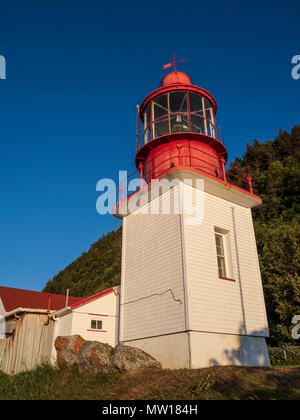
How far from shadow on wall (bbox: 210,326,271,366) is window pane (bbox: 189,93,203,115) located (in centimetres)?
907

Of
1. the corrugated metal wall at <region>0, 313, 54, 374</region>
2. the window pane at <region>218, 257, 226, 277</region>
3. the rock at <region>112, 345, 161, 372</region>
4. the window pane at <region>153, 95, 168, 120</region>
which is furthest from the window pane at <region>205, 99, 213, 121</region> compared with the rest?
the corrugated metal wall at <region>0, 313, 54, 374</region>

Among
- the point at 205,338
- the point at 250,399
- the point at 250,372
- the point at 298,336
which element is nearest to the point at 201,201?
the point at 205,338

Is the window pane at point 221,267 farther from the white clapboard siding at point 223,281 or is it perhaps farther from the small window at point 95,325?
the small window at point 95,325

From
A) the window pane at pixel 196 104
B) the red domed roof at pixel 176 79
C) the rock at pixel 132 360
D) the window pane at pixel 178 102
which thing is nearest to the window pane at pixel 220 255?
the rock at pixel 132 360

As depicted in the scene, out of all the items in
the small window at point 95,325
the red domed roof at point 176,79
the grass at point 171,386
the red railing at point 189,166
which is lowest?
the grass at point 171,386

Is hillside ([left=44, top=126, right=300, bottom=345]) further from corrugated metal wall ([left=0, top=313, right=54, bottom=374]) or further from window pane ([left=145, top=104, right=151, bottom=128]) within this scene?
corrugated metal wall ([left=0, top=313, right=54, bottom=374])

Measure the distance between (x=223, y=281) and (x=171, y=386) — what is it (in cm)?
445

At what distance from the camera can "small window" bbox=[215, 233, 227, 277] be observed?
→ 12523 mm

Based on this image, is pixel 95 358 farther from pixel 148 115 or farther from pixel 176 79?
pixel 176 79

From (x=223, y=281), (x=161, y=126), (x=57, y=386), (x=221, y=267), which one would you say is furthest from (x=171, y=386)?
(x=161, y=126)

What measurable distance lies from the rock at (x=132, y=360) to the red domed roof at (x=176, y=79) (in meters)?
11.2

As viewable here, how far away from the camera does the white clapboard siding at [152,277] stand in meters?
11.2
